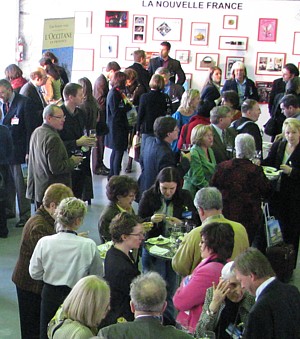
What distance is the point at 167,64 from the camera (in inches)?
482

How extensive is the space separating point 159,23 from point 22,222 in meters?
6.59

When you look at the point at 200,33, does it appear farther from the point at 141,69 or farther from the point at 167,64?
the point at 141,69

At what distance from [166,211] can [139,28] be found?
837cm

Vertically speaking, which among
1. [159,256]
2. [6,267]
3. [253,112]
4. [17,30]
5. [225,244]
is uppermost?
[17,30]

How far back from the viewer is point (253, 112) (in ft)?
25.0

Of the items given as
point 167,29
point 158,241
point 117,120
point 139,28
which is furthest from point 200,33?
point 158,241

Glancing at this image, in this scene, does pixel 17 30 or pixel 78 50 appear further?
pixel 78 50

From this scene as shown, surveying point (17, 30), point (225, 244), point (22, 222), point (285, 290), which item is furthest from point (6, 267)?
point (17, 30)

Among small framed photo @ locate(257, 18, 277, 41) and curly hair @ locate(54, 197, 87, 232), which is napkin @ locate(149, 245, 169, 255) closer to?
curly hair @ locate(54, 197, 87, 232)

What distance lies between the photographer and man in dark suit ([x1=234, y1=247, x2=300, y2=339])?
12.2 ft

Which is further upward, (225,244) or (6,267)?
(225,244)

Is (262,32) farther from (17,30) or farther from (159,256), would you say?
(159,256)

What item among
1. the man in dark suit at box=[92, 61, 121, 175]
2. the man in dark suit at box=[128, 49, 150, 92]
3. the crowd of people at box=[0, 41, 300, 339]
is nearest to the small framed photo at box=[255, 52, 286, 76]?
the man in dark suit at box=[128, 49, 150, 92]

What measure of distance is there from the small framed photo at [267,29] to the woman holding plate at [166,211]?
817 cm
